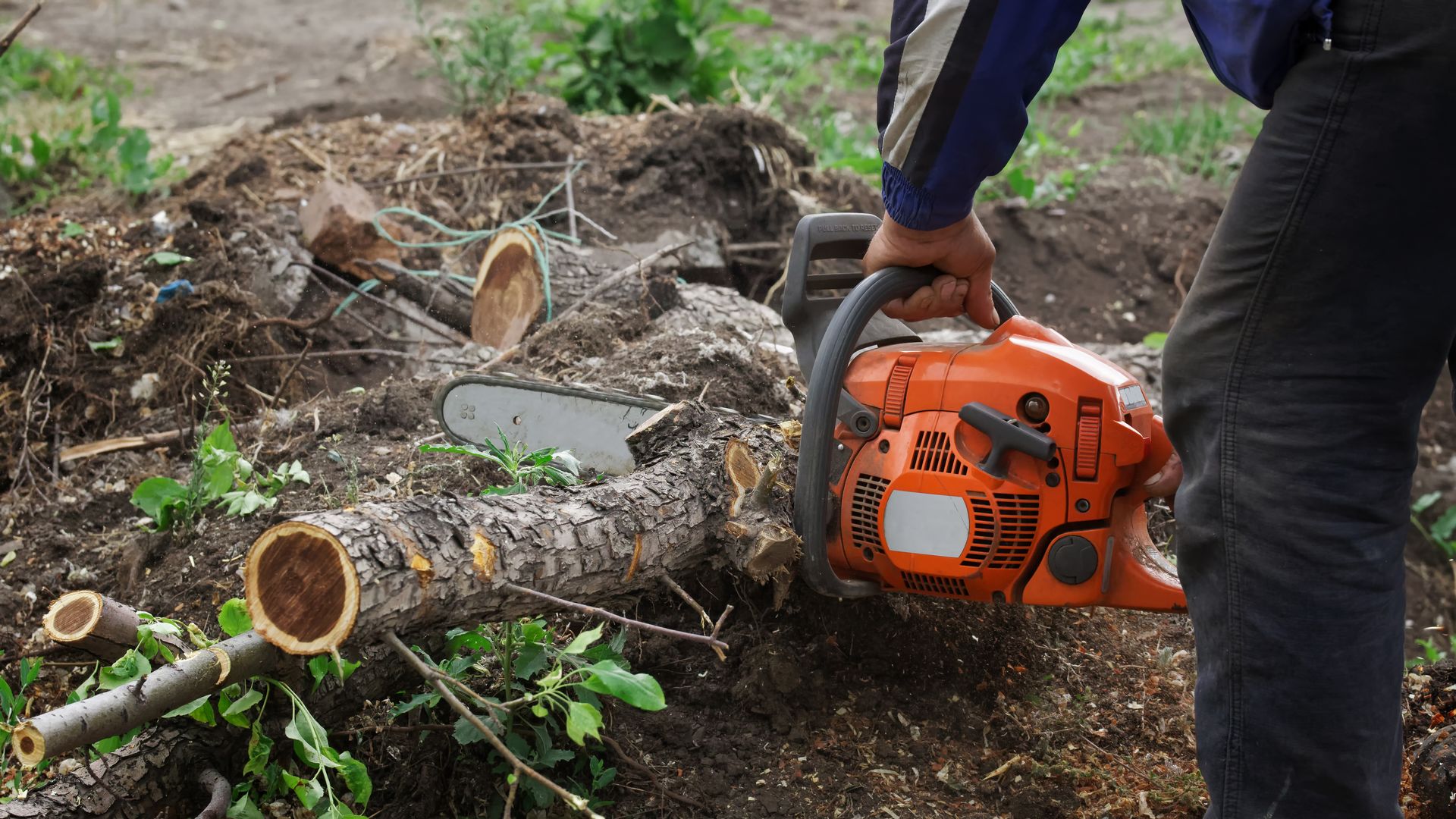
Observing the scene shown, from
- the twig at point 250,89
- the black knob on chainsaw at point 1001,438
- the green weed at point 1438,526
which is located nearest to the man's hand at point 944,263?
the black knob on chainsaw at point 1001,438

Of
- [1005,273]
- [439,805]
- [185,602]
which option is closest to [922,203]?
[439,805]

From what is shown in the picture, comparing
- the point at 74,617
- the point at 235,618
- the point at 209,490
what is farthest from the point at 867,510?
the point at 209,490

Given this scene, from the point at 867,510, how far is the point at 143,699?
49.7 inches

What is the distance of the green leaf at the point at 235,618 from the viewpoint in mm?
1771

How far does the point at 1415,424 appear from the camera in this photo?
152 cm

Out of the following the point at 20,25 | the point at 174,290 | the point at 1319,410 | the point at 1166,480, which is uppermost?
the point at 20,25

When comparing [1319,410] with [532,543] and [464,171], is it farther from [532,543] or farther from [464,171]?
[464,171]

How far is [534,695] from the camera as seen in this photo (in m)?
1.79

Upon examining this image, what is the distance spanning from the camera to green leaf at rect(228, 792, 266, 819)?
177 centimetres

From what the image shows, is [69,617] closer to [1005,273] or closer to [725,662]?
[725,662]

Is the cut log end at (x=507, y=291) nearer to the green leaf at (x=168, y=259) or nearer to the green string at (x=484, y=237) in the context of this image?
the green string at (x=484, y=237)

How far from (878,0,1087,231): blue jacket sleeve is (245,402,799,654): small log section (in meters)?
0.64

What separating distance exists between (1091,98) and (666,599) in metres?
6.44

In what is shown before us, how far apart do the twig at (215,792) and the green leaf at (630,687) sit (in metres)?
0.62
